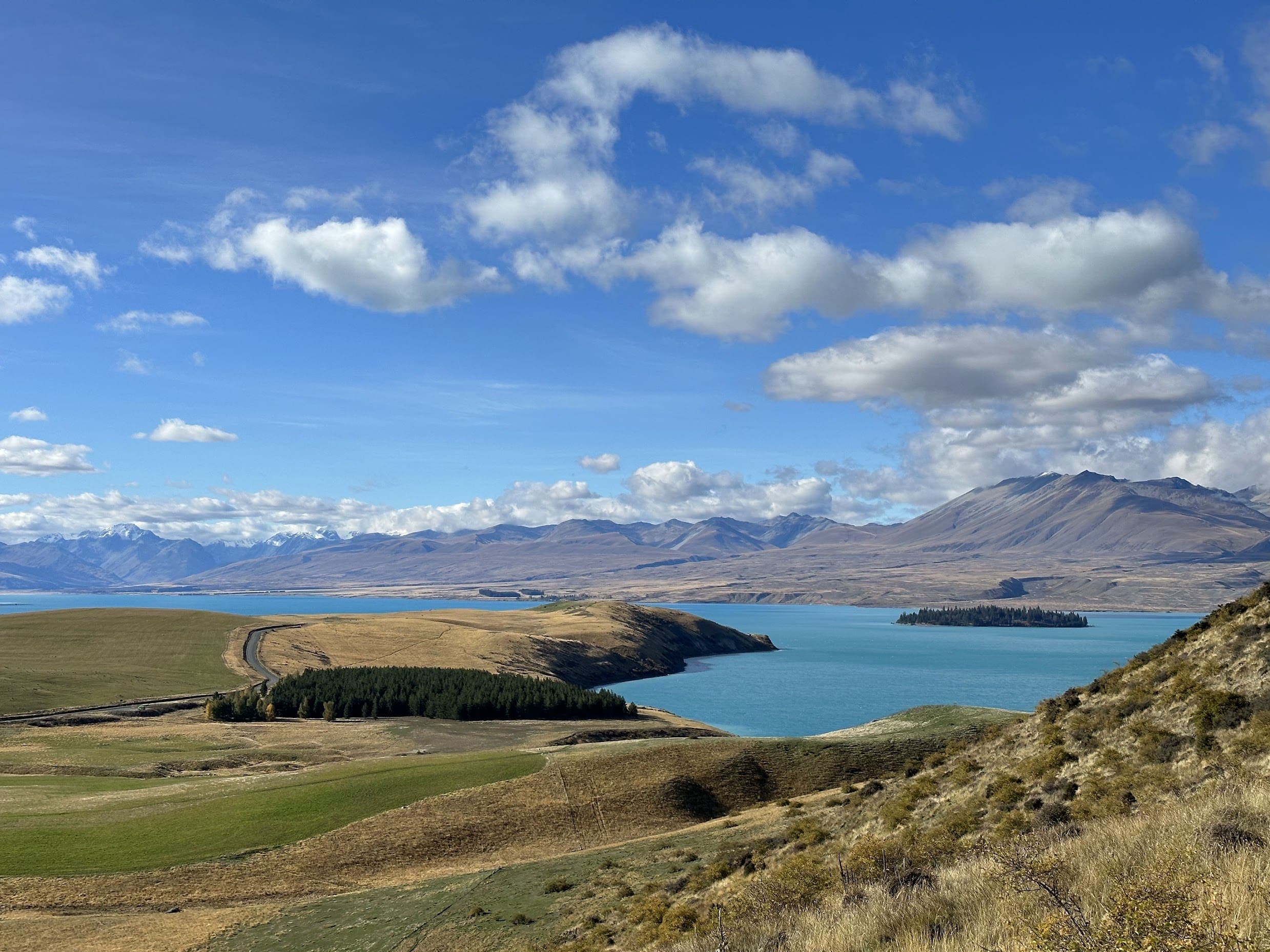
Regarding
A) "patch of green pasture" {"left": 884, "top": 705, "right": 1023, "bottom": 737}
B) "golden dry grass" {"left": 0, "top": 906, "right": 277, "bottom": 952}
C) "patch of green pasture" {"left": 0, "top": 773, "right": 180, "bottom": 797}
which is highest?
"patch of green pasture" {"left": 884, "top": 705, "right": 1023, "bottom": 737}

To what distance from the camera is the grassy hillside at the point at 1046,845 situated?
30.7 feet

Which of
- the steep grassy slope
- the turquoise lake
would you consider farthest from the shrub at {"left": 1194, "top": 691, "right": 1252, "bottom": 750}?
the steep grassy slope

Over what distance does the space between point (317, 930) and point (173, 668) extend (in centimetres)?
10782

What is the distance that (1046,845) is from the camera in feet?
47.9

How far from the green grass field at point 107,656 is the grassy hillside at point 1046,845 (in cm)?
8893

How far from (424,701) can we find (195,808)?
55513 mm

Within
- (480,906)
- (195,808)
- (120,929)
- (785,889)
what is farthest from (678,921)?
(195,808)

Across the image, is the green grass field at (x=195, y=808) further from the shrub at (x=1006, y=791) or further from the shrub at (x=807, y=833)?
the shrub at (x=1006, y=791)

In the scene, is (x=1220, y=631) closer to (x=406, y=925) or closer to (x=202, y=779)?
(x=406, y=925)

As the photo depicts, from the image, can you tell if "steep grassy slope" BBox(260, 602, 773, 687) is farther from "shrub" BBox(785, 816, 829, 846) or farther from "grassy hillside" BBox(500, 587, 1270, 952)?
"grassy hillside" BBox(500, 587, 1270, 952)

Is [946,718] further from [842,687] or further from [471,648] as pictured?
[471,648]

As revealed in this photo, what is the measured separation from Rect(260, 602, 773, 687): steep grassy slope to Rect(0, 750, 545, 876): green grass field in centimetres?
8278

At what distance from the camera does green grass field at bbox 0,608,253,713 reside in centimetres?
9375

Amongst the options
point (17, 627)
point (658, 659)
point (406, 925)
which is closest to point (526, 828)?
point (406, 925)
